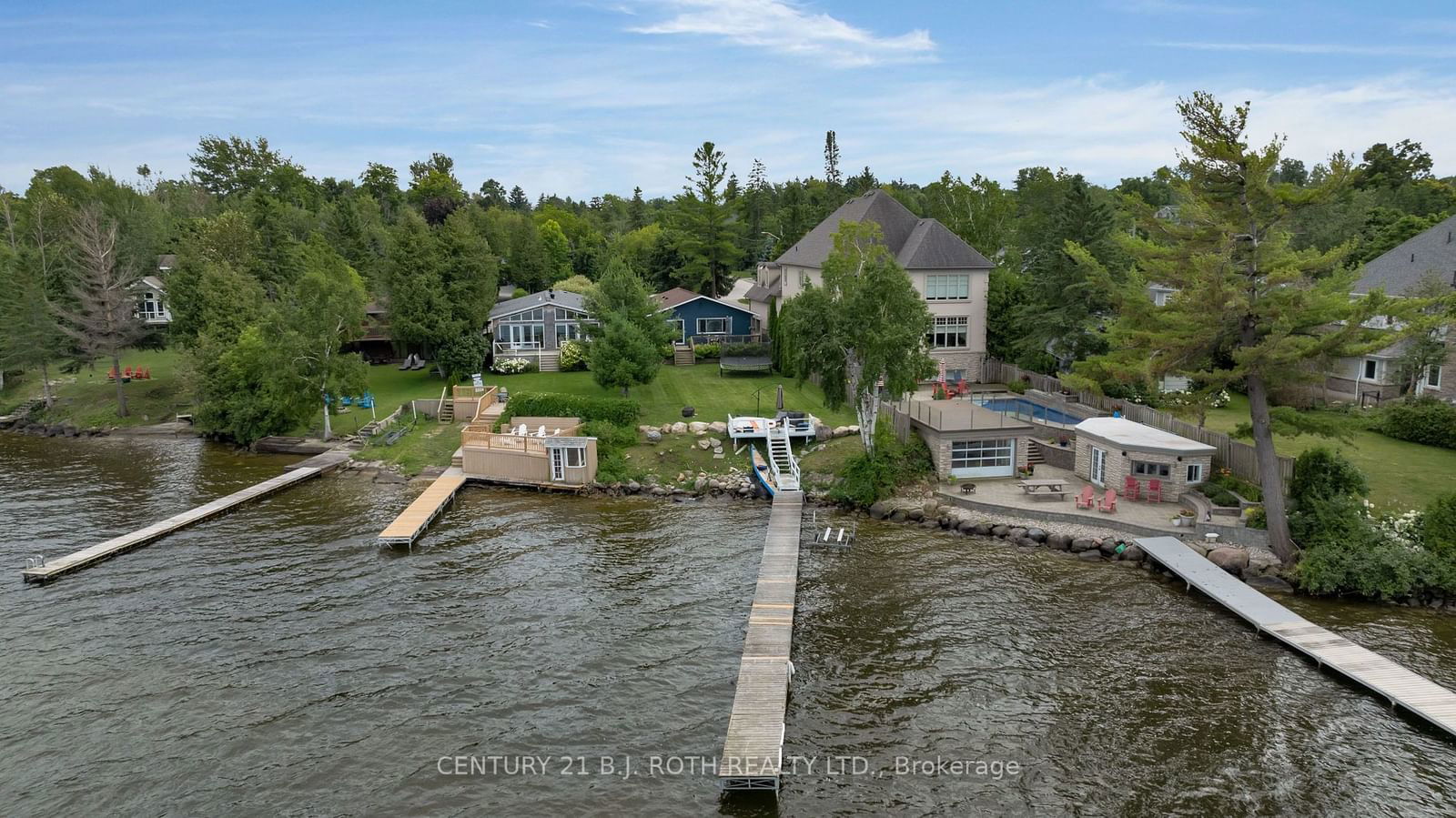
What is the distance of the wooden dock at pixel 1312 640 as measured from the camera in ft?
58.4

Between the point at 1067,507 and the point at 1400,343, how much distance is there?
21.1m

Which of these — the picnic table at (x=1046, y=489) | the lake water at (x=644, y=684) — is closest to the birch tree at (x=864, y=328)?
the picnic table at (x=1046, y=489)

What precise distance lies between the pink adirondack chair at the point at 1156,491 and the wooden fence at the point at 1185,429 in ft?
7.96

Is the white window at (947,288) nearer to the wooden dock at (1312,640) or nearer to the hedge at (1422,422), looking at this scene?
the hedge at (1422,422)

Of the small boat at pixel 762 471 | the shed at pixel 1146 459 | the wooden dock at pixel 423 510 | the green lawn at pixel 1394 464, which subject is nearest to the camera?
the green lawn at pixel 1394 464

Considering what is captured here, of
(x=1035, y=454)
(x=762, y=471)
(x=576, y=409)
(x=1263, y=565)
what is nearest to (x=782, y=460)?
(x=762, y=471)

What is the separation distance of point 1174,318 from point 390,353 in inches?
1949

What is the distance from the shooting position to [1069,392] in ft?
132

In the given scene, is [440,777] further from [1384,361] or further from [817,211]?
[817,211]

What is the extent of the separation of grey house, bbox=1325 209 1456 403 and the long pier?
4285 cm

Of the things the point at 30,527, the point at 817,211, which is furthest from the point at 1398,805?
the point at 817,211

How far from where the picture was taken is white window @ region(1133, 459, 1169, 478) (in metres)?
29.3

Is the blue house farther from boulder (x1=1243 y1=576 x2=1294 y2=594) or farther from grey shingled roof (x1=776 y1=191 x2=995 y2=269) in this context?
boulder (x1=1243 y1=576 x2=1294 y2=594)

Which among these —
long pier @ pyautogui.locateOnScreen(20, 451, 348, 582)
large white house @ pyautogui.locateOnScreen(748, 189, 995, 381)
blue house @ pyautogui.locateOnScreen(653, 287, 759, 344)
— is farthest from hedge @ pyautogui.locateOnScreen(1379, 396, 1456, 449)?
long pier @ pyautogui.locateOnScreen(20, 451, 348, 582)
